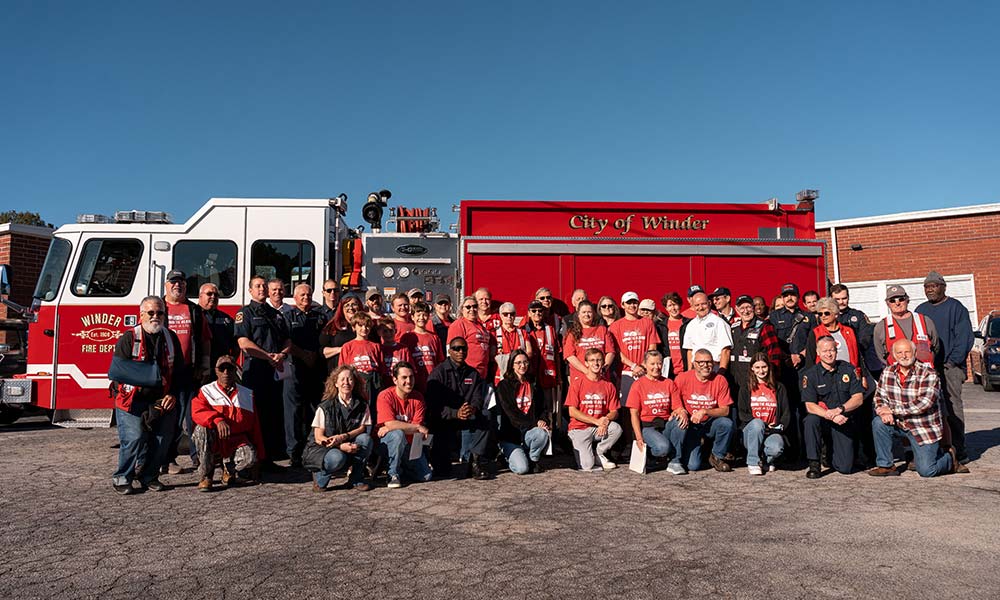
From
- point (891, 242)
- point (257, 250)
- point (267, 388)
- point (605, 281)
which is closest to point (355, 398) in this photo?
point (267, 388)

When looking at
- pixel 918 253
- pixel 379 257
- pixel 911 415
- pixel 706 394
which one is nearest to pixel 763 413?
pixel 706 394

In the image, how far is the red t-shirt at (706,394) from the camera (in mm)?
7211

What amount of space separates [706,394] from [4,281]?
7.85 meters

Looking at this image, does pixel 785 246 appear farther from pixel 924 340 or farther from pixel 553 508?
pixel 553 508

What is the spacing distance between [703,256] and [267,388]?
5.51 metres

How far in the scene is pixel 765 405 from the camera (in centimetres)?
713

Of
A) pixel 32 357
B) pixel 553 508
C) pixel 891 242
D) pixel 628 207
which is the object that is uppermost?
pixel 891 242

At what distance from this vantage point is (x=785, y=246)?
9406 millimetres

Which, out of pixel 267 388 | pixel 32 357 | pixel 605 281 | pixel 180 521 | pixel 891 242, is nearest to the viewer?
pixel 180 521

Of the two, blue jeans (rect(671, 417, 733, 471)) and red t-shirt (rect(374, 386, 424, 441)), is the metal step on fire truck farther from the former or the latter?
red t-shirt (rect(374, 386, 424, 441))

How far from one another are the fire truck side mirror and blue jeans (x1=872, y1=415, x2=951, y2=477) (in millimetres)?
9382

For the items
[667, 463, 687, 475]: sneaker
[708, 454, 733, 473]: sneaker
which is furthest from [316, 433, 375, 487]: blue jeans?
[708, 454, 733, 473]: sneaker

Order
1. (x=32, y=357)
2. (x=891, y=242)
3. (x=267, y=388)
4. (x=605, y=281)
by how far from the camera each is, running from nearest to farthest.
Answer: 1. (x=267, y=388)
2. (x=32, y=357)
3. (x=605, y=281)
4. (x=891, y=242)

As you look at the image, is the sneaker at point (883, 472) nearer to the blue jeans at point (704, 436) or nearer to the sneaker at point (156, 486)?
the blue jeans at point (704, 436)
